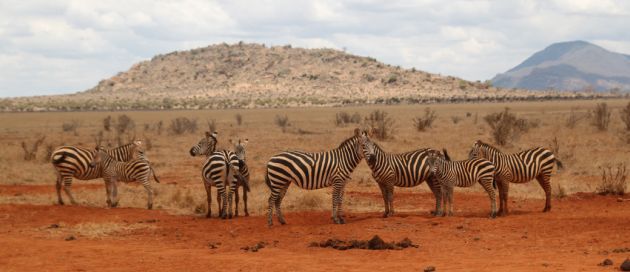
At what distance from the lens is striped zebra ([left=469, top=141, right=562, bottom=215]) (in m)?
15.5

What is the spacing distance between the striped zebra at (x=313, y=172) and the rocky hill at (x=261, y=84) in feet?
237

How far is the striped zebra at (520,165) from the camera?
1552 cm

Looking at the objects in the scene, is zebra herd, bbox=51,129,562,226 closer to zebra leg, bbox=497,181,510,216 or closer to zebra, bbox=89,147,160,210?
zebra leg, bbox=497,181,510,216

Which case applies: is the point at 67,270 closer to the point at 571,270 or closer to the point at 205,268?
the point at 205,268

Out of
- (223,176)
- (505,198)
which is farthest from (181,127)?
(505,198)

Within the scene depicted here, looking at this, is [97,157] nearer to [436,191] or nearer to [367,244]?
[436,191]

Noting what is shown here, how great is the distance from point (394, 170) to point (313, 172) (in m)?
1.70

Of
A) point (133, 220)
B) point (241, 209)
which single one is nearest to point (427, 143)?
point (241, 209)

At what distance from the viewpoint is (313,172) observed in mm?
14594

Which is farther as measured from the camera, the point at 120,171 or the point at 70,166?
the point at 70,166

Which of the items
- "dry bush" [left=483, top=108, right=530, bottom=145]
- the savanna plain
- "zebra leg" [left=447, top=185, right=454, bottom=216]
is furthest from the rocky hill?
"zebra leg" [left=447, top=185, right=454, bottom=216]

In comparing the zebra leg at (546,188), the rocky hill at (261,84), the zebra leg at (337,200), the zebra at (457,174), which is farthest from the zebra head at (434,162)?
the rocky hill at (261,84)

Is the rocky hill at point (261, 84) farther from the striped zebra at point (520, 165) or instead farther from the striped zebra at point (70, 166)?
the striped zebra at point (520, 165)

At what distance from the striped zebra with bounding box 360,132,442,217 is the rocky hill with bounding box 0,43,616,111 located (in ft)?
235
